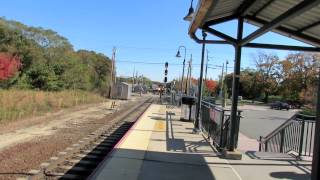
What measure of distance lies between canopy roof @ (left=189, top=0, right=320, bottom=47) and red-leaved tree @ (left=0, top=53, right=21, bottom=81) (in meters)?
43.9

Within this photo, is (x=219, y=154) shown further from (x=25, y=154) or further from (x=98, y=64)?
(x=98, y=64)

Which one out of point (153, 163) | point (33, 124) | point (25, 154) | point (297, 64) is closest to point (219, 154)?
point (153, 163)

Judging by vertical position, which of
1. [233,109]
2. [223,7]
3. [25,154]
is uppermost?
[223,7]

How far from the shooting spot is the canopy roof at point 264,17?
32.4 ft

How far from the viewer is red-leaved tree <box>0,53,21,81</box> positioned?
2092 inches

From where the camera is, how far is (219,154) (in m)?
13.4

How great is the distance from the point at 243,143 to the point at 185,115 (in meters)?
9.75

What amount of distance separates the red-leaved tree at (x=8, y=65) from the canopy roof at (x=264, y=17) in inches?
1729

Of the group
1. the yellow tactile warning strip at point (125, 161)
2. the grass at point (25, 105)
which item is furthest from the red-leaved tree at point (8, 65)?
the yellow tactile warning strip at point (125, 161)

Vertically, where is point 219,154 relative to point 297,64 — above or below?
below

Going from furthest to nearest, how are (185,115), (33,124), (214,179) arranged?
(185,115) < (33,124) < (214,179)

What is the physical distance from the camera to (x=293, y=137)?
14414mm

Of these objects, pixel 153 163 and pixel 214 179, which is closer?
pixel 214 179

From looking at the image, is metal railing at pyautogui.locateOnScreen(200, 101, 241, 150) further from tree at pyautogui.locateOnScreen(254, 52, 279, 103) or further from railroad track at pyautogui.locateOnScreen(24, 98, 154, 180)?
tree at pyautogui.locateOnScreen(254, 52, 279, 103)
